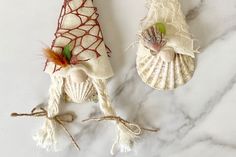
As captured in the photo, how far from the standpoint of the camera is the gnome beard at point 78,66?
0.96m

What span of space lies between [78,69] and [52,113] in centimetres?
11

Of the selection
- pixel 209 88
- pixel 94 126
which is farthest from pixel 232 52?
pixel 94 126

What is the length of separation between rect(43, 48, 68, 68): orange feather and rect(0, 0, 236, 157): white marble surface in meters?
0.08

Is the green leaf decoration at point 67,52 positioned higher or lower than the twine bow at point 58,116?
higher

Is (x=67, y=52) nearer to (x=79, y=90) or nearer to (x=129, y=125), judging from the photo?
(x=79, y=90)

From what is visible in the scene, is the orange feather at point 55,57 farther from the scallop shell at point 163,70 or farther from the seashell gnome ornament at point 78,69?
the scallop shell at point 163,70

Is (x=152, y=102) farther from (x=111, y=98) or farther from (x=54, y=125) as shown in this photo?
(x=54, y=125)

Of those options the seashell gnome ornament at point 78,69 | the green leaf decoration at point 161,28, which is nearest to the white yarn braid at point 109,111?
the seashell gnome ornament at point 78,69

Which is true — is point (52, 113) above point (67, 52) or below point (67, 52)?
below

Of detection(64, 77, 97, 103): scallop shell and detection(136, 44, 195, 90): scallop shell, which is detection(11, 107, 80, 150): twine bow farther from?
detection(136, 44, 195, 90): scallop shell

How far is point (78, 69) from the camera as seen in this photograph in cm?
96

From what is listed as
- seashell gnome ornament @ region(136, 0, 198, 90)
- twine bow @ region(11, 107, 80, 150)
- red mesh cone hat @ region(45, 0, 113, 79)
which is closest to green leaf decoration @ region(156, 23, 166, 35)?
seashell gnome ornament @ region(136, 0, 198, 90)

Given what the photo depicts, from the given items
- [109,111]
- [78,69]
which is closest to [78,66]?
[78,69]

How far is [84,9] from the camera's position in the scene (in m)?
0.97
